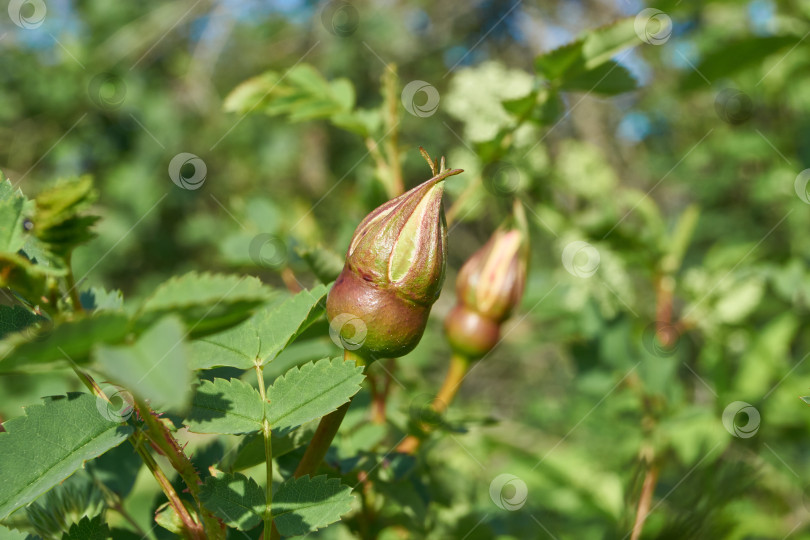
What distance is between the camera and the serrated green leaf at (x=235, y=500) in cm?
40

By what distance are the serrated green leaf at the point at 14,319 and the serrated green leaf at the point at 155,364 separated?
17 cm

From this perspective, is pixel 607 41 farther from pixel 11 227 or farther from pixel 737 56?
pixel 11 227

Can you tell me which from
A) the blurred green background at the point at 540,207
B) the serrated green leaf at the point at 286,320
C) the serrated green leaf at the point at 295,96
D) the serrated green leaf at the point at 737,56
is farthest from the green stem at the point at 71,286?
the serrated green leaf at the point at 737,56

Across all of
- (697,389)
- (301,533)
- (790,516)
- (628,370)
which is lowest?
(697,389)

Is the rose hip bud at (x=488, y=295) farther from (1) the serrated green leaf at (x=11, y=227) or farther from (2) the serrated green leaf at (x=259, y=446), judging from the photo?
(1) the serrated green leaf at (x=11, y=227)

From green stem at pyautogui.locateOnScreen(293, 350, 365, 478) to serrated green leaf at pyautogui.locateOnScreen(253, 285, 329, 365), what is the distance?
1.5 inches

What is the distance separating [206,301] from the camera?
288 mm

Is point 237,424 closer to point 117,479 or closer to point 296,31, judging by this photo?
point 117,479

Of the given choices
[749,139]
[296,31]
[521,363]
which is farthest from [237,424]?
[296,31]

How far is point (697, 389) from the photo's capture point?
187 cm

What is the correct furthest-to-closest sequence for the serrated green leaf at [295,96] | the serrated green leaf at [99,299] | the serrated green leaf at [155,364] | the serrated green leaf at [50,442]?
1. the serrated green leaf at [295,96]
2. the serrated green leaf at [99,299]
3. the serrated green leaf at [50,442]
4. the serrated green leaf at [155,364]

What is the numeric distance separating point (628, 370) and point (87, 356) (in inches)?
34.7

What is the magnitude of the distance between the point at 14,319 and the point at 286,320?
169 millimetres

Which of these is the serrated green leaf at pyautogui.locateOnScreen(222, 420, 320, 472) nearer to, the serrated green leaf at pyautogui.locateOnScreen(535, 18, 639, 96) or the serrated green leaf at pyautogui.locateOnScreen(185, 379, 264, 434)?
the serrated green leaf at pyautogui.locateOnScreen(185, 379, 264, 434)
